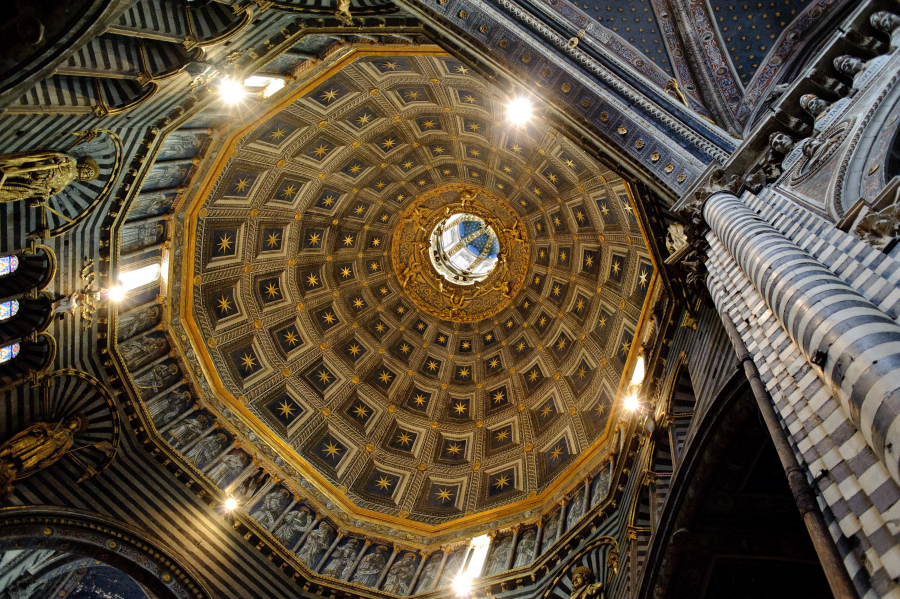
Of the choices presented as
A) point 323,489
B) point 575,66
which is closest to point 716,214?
point 575,66

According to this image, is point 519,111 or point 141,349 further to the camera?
point 141,349

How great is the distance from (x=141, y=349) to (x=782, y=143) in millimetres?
20530

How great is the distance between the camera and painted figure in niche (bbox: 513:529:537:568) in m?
17.5

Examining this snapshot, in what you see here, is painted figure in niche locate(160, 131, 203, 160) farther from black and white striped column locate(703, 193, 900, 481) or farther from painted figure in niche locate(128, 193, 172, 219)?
black and white striped column locate(703, 193, 900, 481)

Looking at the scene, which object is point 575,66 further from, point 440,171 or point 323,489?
point 323,489

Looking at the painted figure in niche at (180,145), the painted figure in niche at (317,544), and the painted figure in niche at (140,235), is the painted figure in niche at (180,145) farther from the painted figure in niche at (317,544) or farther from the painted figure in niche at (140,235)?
the painted figure in niche at (317,544)

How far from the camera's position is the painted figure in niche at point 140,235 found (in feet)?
56.0

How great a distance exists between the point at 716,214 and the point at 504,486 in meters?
16.0

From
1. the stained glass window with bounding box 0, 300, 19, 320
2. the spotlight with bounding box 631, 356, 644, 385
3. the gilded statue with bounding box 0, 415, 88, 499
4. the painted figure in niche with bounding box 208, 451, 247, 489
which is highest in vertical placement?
the spotlight with bounding box 631, 356, 644, 385

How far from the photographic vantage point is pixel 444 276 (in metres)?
30.4

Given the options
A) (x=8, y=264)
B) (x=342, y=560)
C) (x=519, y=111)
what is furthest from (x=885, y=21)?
(x=342, y=560)

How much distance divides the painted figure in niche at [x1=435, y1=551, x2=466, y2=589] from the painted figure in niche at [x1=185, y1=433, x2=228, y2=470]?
9.70 meters

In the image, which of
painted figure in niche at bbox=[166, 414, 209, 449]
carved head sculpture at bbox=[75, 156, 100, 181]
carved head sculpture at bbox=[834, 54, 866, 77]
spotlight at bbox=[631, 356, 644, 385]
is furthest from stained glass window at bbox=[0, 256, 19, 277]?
carved head sculpture at bbox=[834, 54, 866, 77]

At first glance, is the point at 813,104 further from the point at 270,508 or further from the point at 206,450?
the point at 206,450
